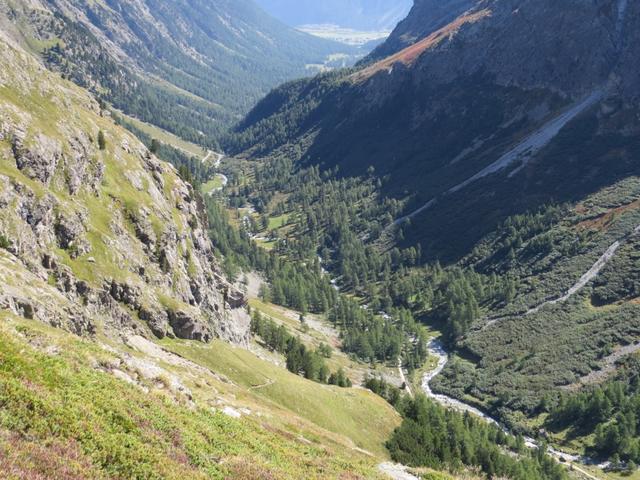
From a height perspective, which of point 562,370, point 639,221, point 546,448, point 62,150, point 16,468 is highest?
point 639,221

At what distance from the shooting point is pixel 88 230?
72438 millimetres

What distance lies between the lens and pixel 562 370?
134 m

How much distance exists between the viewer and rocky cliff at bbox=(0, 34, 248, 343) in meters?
58.5

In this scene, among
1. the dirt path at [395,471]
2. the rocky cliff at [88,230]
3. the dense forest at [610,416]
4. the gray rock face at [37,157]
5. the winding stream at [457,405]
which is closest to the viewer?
the dirt path at [395,471]

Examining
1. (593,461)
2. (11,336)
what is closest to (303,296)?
(593,461)

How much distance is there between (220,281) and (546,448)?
8112cm

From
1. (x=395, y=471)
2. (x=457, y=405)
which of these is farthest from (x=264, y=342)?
(x=395, y=471)

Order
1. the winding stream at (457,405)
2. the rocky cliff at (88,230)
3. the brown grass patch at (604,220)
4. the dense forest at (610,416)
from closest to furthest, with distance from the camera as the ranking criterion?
the rocky cliff at (88,230) → the dense forest at (610,416) → the winding stream at (457,405) → the brown grass patch at (604,220)

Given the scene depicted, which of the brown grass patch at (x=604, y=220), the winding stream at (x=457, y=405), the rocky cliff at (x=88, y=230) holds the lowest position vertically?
the winding stream at (x=457, y=405)

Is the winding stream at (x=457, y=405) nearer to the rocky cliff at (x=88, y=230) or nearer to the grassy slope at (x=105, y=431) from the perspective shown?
the rocky cliff at (x=88, y=230)

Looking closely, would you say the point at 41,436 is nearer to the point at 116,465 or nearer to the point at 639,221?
the point at 116,465

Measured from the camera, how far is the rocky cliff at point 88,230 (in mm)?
58469

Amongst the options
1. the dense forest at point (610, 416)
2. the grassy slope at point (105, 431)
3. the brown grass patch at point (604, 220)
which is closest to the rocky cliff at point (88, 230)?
the grassy slope at point (105, 431)

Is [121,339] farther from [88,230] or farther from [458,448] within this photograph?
[458,448]
